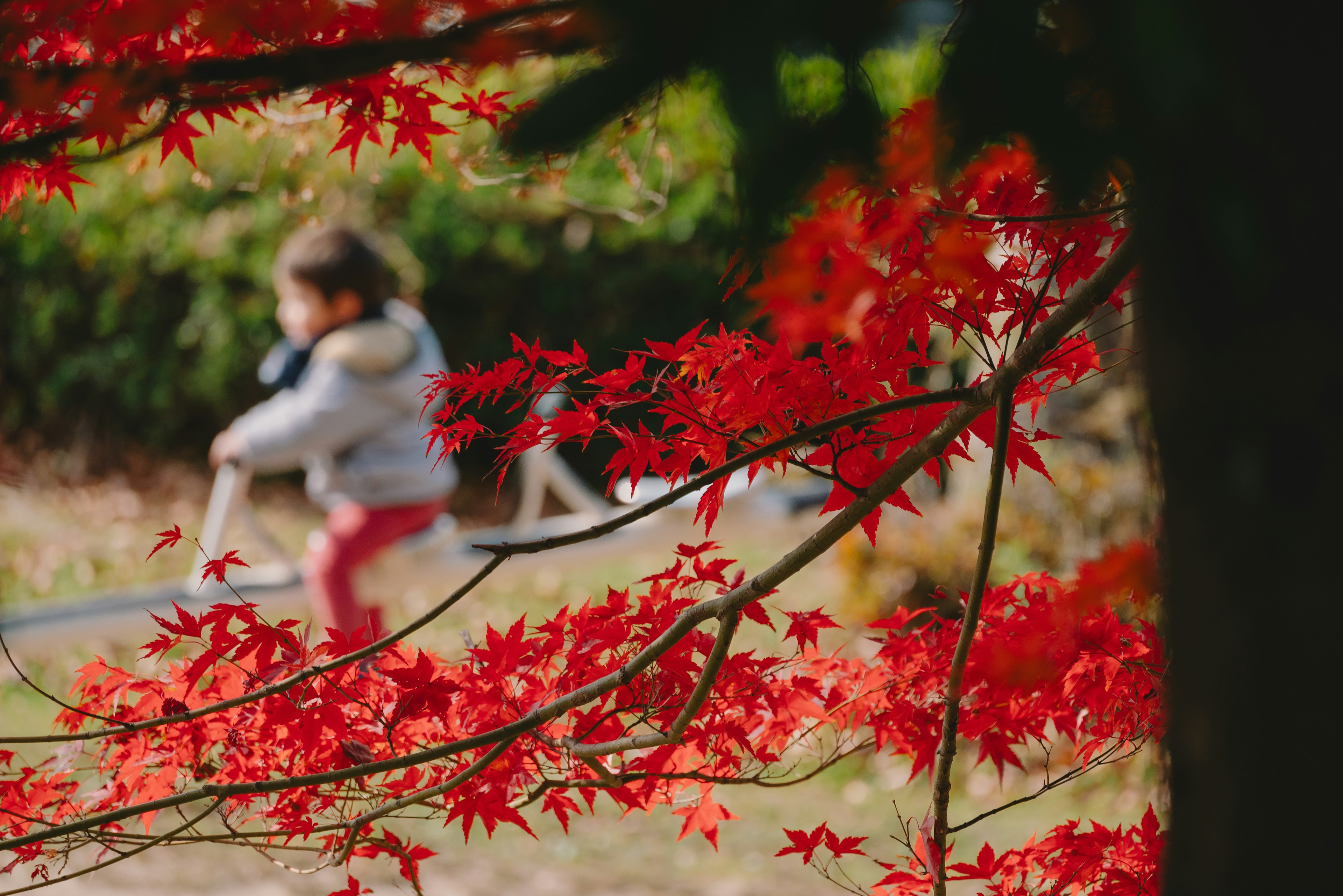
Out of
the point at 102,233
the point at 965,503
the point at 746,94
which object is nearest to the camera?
the point at 746,94

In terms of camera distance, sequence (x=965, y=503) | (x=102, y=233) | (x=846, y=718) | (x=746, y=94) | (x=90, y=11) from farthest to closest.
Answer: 1. (x=102, y=233)
2. (x=965, y=503)
3. (x=846, y=718)
4. (x=90, y=11)
5. (x=746, y=94)

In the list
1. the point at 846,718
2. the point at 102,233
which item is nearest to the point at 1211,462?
the point at 846,718

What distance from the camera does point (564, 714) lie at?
1.46 m

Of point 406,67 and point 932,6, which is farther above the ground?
point 406,67

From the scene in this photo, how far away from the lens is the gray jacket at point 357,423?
11.7 ft

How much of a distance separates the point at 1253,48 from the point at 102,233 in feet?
→ 24.2

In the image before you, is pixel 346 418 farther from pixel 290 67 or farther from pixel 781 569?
pixel 290 67

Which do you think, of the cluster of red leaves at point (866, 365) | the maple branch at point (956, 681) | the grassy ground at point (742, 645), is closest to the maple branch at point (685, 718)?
the cluster of red leaves at point (866, 365)

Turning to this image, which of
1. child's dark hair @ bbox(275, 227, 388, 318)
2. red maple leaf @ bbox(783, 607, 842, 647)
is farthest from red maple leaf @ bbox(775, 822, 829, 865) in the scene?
child's dark hair @ bbox(275, 227, 388, 318)

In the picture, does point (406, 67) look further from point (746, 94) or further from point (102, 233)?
point (102, 233)

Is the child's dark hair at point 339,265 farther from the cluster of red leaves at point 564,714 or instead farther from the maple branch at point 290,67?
the maple branch at point 290,67

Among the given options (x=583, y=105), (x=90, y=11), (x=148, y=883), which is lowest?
(x=148, y=883)

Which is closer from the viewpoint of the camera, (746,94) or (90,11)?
(746,94)

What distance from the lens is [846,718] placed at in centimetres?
168
